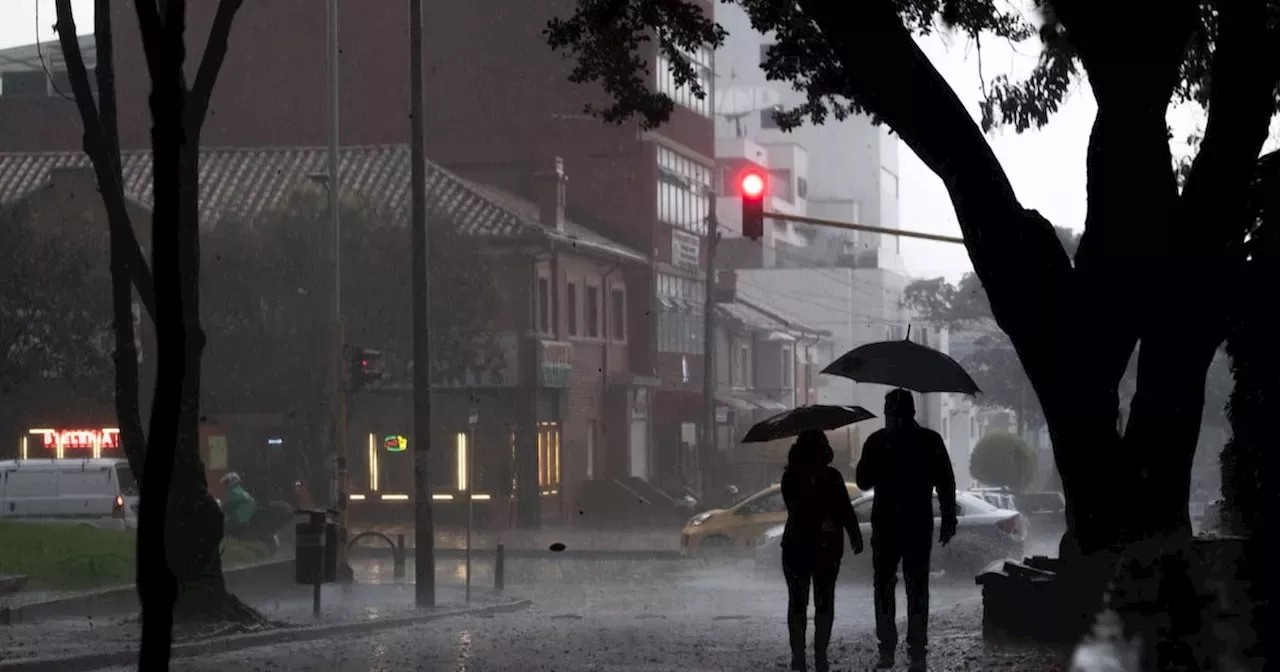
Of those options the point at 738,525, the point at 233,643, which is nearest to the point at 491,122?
the point at 738,525

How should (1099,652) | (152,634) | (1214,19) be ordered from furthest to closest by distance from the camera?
1. (1214,19)
2. (1099,652)
3. (152,634)

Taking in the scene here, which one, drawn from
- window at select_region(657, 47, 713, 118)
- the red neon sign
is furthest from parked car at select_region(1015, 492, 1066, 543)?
the red neon sign

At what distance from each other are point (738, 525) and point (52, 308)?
1635cm

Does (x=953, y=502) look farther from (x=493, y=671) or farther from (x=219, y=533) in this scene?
(x=219, y=533)

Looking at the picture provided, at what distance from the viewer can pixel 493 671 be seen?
14.2m

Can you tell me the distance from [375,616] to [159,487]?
15000 mm

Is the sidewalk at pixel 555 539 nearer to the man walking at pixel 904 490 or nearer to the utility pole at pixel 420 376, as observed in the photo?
the utility pole at pixel 420 376

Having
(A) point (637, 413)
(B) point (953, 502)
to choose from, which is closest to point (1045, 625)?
(B) point (953, 502)

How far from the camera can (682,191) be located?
61.4 meters

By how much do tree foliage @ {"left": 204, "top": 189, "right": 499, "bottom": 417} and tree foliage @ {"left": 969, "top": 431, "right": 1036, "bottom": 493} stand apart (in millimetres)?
30316

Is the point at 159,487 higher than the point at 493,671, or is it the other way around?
the point at 159,487

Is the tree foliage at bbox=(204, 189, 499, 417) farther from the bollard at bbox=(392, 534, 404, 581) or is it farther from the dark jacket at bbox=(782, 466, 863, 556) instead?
the dark jacket at bbox=(782, 466, 863, 556)

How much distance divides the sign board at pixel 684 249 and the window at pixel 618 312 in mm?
2875

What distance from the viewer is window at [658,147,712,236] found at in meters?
59.1
